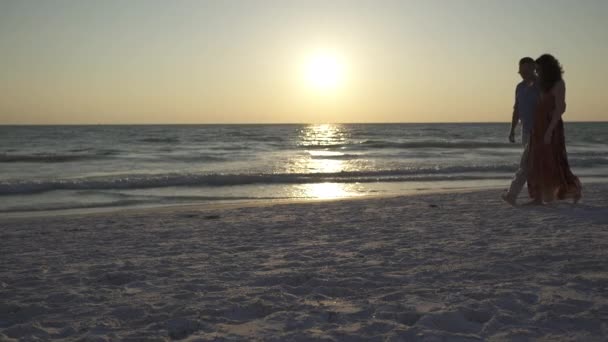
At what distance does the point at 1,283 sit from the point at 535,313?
381 centimetres

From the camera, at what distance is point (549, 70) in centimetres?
652

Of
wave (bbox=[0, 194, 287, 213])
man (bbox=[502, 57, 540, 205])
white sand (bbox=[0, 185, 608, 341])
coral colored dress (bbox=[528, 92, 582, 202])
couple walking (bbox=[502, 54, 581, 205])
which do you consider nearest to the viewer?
white sand (bbox=[0, 185, 608, 341])

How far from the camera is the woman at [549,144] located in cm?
650

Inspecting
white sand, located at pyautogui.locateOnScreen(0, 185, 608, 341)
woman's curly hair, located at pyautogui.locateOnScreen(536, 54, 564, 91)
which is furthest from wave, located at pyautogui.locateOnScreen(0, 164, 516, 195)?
woman's curly hair, located at pyautogui.locateOnScreen(536, 54, 564, 91)

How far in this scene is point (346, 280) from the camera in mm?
3805

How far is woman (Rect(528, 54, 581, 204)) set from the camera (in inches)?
256

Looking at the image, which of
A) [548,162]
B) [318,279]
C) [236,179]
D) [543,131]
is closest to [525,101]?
[543,131]

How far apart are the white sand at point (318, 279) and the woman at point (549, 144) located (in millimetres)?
319

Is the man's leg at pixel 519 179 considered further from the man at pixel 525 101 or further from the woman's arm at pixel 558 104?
the woman's arm at pixel 558 104

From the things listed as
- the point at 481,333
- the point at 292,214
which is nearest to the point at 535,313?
the point at 481,333

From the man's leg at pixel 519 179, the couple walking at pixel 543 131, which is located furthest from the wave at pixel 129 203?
the couple walking at pixel 543 131

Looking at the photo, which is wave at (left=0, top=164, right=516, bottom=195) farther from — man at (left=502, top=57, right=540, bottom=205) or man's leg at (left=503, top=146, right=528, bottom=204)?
man at (left=502, top=57, right=540, bottom=205)

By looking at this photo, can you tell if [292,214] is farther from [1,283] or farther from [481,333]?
[481,333]

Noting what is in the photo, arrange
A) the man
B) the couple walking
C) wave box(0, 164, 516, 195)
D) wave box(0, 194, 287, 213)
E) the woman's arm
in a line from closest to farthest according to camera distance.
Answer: the woman's arm
the couple walking
the man
wave box(0, 194, 287, 213)
wave box(0, 164, 516, 195)
